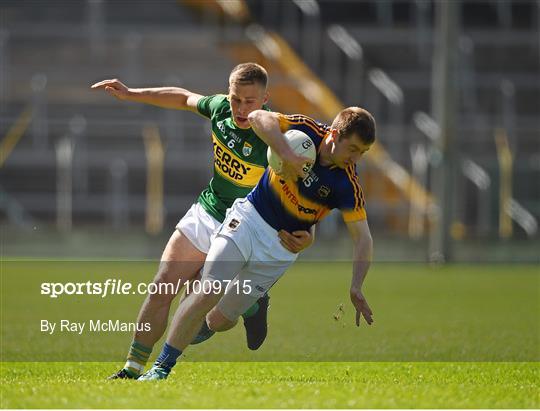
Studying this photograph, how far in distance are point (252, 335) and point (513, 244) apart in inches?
576

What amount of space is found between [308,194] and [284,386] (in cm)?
109

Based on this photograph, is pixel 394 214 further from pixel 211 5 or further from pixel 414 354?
pixel 414 354

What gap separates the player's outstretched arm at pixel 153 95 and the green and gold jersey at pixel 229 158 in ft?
0.46

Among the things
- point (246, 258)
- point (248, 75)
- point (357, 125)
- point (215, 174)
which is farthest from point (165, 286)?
point (357, 125)

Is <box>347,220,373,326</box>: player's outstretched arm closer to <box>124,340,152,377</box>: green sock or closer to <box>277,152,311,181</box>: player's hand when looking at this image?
<box>277,152,311,181</box>: player's hand

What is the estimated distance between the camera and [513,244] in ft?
73.0

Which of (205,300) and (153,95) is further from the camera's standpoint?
(153,95)

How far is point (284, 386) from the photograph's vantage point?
6.66 meters

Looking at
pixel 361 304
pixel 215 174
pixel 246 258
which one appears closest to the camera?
pixel 361 304

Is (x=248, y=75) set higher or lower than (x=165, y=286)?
higher

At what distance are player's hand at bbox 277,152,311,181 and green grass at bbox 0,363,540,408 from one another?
1.16 meters

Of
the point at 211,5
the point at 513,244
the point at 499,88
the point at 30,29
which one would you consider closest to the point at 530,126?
the point at 499,88

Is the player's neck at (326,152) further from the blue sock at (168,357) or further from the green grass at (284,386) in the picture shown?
the blue sock at (168,357)

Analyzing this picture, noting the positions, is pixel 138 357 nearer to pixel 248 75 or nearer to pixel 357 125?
pixel 248 75
